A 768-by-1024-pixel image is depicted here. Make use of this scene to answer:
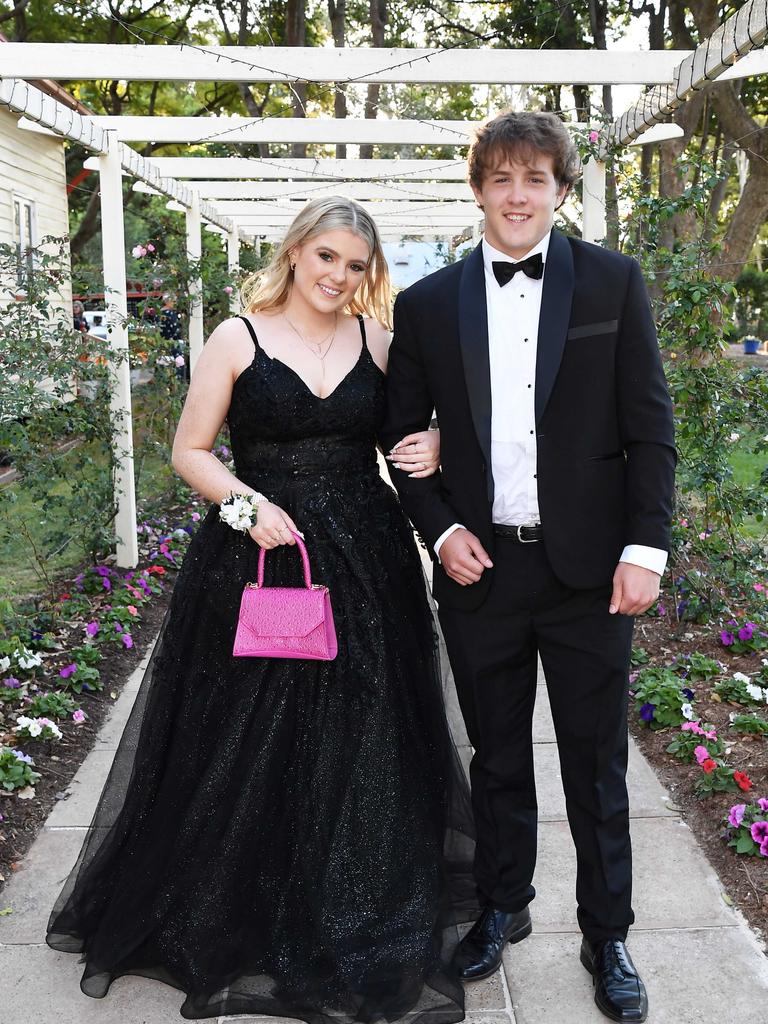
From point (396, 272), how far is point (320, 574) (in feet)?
53.4

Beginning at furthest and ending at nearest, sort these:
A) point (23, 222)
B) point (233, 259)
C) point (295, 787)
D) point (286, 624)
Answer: point (23, 222), point (233, 259), point (295, 787), point (286, 624)

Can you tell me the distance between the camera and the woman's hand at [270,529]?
2734 millimetres

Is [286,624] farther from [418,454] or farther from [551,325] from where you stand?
[551,325]

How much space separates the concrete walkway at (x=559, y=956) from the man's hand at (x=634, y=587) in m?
0.90

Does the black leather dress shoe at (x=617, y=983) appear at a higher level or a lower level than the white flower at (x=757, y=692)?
lower

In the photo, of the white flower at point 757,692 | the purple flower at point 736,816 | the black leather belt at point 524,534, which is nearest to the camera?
the black leather belt at point 524,534

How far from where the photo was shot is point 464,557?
2.55 m

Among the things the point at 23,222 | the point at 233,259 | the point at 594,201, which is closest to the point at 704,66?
the point at 594,201

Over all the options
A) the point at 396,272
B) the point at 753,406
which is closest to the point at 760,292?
the point at 396,272

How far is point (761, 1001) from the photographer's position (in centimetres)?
261

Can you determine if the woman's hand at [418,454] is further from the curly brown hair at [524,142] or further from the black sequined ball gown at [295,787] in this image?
the curly brown hair at [524,142]

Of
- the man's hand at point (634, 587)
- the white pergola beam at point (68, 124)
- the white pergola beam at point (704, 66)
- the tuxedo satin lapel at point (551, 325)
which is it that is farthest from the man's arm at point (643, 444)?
the white pergola beam at point (68, 124)

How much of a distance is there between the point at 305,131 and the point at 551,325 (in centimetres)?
514

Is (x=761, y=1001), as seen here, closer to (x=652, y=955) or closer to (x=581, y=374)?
(x=652, y=955)
